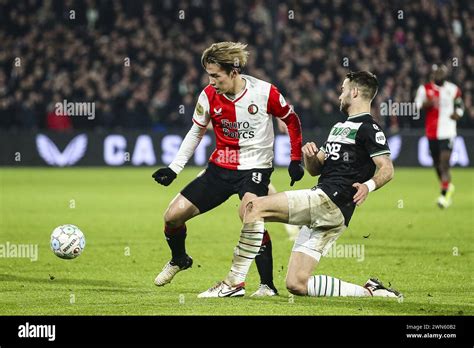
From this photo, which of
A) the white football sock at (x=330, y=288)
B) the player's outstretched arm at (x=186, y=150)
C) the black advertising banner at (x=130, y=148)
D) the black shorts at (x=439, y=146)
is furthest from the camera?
the black advertising banner at (x=130, y=148)

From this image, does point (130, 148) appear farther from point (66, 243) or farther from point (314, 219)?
point (314, 219)

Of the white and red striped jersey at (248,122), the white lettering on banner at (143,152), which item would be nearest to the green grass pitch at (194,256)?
the white and red striped jersey at (248,122)

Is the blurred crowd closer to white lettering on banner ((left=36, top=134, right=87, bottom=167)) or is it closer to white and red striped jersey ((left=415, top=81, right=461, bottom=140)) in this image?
white lettering on banner ((left=36, top=134, right=87, bottom=167))

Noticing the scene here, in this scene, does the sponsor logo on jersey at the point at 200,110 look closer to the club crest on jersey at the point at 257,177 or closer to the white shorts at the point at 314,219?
the club crest on jersey at the point at 257,177

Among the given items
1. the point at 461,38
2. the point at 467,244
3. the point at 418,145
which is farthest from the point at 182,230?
the point at 461,38

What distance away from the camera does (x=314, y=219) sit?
8297 millimetres

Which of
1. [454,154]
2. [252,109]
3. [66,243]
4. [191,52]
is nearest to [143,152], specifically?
[191,52]

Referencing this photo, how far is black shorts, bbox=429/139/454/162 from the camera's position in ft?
59.5

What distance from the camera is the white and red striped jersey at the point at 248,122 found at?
349 inches

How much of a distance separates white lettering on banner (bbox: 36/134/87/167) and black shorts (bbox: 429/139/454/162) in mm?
10595

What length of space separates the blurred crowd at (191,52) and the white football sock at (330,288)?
56.7 feet

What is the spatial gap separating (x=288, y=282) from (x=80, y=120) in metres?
18.8

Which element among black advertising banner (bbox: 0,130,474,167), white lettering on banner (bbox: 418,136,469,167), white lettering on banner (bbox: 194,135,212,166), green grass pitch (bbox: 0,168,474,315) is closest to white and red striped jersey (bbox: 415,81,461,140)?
green grass pitch (bbox: 0,168,474,315)

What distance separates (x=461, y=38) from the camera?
28.9 meters
